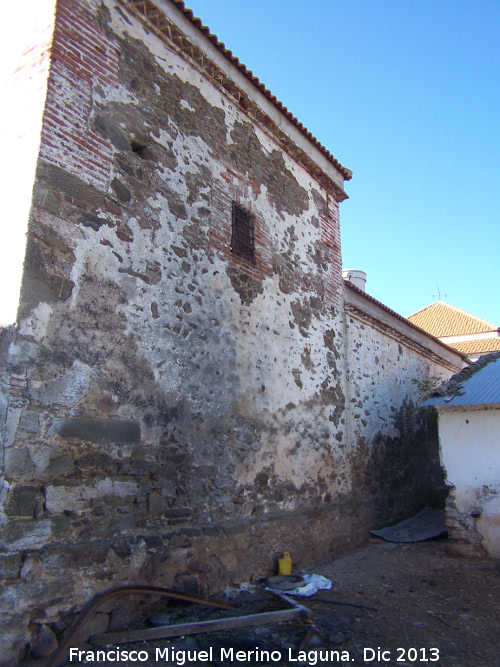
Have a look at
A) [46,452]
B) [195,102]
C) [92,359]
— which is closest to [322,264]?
[195,102]

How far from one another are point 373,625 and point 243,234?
4.49 meters

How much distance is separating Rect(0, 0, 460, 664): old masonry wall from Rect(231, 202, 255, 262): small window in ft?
0.43

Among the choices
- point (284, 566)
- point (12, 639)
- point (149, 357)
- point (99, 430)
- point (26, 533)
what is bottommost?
point (284, 566)

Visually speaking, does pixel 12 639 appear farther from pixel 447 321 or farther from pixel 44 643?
pixel 447 321

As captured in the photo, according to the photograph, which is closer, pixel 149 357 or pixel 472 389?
pixel 149 357

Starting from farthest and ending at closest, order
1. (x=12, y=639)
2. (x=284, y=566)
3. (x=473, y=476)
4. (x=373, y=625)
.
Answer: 1. (x=473, y=476)
2. (x=284, y=566)
3. (x=373, y=625)
4. (x=12, y=639)

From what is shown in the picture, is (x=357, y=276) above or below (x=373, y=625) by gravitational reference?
above

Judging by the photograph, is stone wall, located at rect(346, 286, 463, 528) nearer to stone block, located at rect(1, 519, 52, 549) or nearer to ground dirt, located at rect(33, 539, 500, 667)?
ground dirt, located at rect(33, 539, 500, 667)

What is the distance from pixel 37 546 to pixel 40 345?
4.74ft

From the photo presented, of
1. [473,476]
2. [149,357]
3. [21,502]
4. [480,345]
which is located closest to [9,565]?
[21,502]

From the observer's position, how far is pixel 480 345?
22.3m

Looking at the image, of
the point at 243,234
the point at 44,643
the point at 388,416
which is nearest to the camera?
the point at 44,643

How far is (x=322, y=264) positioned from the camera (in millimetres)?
7879

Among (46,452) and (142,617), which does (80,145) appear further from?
(142,617)
